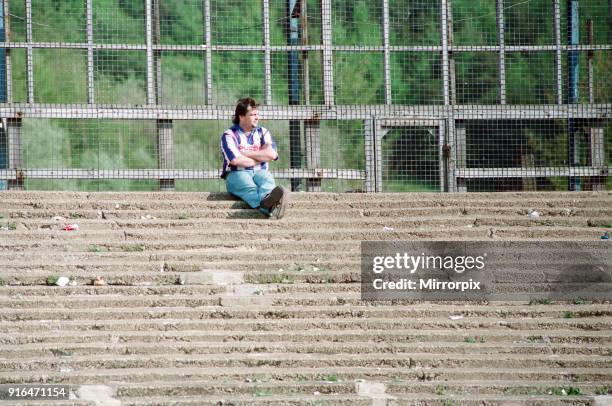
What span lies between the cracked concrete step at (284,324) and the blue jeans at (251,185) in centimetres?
190

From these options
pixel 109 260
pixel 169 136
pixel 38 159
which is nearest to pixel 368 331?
pixel 109 260

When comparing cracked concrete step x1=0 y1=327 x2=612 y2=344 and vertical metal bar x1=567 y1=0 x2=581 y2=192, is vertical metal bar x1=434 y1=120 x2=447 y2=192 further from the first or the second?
cracked concrete step x1=0 y1=327 x2=612 y2=344

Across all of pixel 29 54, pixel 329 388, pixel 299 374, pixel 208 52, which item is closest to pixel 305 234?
pixel 299 374

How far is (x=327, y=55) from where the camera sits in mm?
13500

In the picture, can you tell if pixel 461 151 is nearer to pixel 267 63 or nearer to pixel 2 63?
pixel 267 63

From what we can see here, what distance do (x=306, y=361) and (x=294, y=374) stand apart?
9.9 inches

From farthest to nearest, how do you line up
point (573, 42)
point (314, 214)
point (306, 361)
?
point (573, 42)
point (314, 214)
point (306, 361)

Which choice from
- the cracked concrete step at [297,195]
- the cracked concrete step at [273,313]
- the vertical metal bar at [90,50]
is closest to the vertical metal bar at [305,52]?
the cracked concrete step at [297,195]

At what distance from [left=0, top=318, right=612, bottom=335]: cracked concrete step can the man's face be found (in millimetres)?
2702

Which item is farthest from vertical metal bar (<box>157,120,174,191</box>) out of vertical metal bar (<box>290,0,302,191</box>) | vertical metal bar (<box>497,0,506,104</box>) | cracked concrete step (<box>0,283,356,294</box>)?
vertical metal bar (<box>497,0,506,104</box>)

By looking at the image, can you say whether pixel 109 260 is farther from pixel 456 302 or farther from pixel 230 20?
pixel 230 20

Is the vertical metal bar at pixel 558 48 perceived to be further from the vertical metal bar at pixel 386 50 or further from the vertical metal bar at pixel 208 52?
the vertical metal bar at pixel 208 52

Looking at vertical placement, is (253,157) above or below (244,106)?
below

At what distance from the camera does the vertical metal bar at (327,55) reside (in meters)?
13.4
